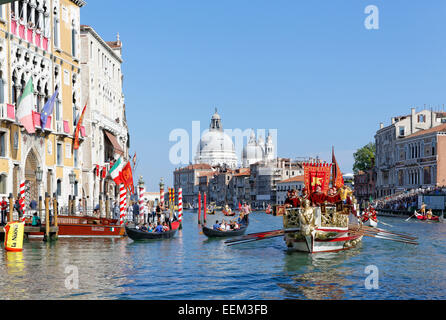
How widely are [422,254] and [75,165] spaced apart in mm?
17929

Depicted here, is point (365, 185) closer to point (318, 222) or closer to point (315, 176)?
point (315, 176)

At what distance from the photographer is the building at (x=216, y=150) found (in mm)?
183375

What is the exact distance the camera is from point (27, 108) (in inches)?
981

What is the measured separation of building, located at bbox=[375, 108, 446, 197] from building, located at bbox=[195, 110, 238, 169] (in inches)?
4271

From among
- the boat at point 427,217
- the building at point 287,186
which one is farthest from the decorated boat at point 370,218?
the building at point 287,186

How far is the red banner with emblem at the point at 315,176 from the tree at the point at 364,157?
6474 cm

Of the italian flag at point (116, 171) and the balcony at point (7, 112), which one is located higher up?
the balcony at point (7, 112)

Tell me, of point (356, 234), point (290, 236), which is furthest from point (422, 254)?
point (290, 236)

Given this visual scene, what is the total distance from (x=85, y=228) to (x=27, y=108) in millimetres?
5081

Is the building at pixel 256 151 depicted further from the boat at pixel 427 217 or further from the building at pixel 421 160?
the boat at pixel 427 217

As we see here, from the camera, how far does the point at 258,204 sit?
121375 millimetres
